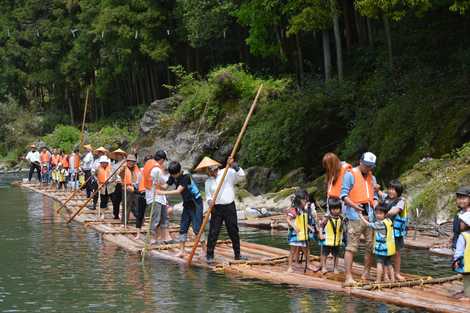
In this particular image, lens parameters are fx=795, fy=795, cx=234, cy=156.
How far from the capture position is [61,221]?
20484 mm

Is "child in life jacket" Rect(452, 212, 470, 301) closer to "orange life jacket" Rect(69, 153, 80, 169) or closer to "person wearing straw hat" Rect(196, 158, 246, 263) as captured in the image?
"person wearing straw hat" Rect(196, 158, 246, 263)

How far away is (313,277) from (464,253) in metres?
2.61

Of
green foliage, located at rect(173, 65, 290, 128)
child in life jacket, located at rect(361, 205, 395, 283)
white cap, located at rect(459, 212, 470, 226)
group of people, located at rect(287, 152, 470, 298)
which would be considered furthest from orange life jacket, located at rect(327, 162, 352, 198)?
green foliage, located at rect(173, 65, 290, 128)

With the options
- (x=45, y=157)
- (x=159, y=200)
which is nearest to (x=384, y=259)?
(x=159, y=200)

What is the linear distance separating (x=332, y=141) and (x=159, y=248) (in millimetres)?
13601

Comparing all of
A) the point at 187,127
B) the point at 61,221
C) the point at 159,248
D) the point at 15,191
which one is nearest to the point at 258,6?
the point at 187,127

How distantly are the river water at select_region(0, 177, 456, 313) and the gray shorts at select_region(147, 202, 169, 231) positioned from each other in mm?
835

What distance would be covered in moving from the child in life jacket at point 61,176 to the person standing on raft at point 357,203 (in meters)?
21.4

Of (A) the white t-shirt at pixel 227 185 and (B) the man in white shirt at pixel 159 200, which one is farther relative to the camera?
(B) the man in white shirt at pixel 159 200

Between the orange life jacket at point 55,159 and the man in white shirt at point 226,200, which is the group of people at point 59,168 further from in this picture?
the man in white shirt at point 226,200

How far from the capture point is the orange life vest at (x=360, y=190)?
10539 mm

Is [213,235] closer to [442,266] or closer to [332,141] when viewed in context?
[442,266]

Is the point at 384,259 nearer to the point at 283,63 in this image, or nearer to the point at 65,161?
the point at 65,161

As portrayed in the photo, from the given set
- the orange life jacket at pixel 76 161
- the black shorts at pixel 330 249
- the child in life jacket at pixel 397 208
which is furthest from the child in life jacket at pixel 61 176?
the child in life jacket at pixel 397 208
